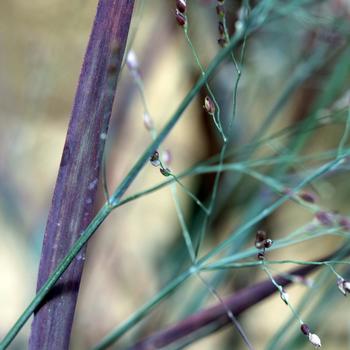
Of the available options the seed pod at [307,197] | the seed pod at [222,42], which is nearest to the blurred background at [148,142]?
the seed pod at [307,197]

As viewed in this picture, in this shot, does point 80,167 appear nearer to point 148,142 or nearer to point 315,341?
point 315,341

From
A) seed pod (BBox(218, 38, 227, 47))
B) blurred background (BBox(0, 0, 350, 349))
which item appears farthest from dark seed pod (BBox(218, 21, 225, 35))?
blurred background (BBox(0, 0, 350, 349))

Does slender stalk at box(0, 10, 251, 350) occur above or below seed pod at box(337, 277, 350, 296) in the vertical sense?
above

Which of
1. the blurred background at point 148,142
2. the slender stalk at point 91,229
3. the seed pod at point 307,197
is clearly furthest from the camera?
the blurred background at point 148,142

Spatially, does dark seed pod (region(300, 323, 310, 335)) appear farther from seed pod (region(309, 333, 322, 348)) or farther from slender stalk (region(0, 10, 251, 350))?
slender stalk (region(0, 10, 251, 350))

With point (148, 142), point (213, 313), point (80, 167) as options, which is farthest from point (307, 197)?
point (148, 142)

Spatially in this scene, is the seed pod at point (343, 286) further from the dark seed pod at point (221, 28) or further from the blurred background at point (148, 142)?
the blurred background at point (148, 142)
